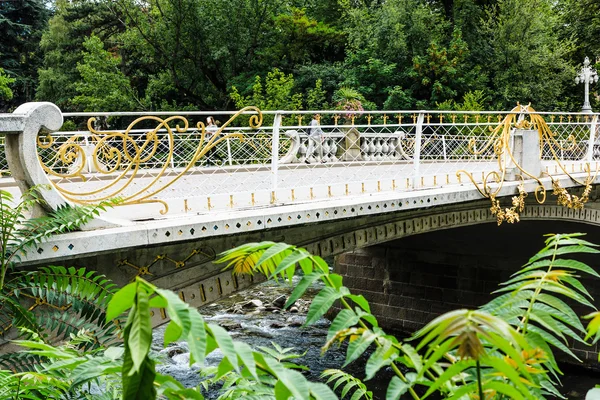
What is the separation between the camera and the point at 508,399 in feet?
7.31

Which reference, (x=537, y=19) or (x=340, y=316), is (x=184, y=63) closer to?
(x=537, y=19)

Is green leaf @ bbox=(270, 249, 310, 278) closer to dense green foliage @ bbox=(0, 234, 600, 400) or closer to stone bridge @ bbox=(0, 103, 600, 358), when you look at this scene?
dense green foliage @ bbox=(0, 234, 600, 400)

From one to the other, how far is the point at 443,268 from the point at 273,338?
15.4ft

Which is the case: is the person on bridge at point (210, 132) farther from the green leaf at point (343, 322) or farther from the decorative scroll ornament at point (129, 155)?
the green leaf at point (343, 322)

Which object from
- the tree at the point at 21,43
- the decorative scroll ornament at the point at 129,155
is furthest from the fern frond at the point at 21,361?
the tree at the point at 21,43

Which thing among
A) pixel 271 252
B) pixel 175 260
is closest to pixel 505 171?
pixel 175 260

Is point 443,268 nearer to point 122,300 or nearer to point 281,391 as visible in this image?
point 281,391

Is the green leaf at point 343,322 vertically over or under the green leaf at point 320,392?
over

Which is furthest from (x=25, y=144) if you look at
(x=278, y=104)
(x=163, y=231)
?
(x=278, y=104)

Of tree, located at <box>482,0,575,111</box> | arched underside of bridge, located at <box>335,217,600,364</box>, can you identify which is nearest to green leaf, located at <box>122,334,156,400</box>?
arched underside of bridge, located at <box>335,217,600,364</box>

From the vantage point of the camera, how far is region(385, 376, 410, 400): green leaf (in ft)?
6.37

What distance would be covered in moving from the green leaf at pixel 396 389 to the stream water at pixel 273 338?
30.0 ft

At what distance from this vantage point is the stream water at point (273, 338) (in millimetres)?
12609

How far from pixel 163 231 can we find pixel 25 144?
127 cm
